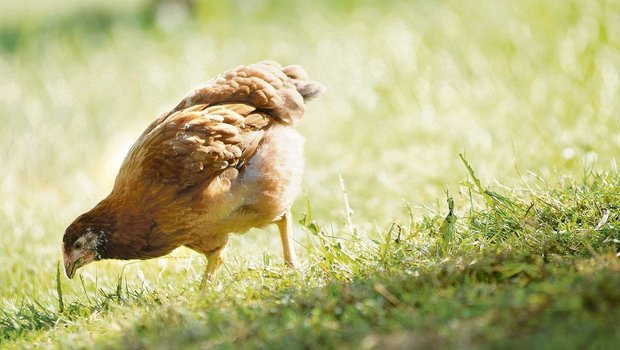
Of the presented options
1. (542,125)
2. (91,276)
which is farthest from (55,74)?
(542,125)

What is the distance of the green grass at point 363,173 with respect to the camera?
3633mm

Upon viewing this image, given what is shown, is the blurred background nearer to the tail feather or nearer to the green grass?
the green grass

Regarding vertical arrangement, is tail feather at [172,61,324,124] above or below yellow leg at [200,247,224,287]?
above

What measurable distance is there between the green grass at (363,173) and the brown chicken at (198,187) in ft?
0.83

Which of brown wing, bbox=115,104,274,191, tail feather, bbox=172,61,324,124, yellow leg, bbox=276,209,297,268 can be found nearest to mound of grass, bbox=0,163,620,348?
yellow leg, bbox=276,209,297,268

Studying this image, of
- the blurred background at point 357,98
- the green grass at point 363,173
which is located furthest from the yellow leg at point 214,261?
the blurred background at point 357,98

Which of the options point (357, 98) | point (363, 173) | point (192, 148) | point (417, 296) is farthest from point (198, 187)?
point (357, 98)

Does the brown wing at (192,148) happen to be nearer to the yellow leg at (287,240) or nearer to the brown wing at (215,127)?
the brown wing at (215,127)

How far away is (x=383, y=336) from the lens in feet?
11.0

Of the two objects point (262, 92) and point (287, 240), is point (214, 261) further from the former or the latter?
point (262, 92)

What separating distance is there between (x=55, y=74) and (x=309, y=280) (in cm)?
709

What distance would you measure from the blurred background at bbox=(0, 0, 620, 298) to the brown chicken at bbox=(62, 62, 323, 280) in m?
0.47

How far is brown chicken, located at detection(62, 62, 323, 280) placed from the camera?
490 centimetres

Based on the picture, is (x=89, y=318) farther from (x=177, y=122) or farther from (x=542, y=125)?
(x=542, y=125)
